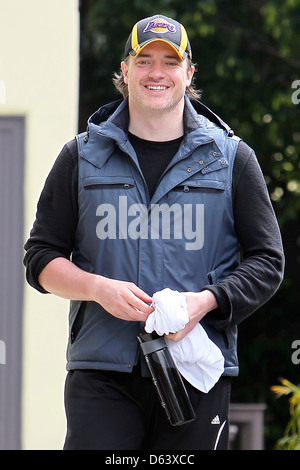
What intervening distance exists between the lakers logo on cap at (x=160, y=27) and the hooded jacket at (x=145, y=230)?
31 cm

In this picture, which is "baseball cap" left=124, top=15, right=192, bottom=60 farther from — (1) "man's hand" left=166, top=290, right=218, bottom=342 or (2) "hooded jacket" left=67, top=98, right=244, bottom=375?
(1) "man's hand" left=166, top=290, right=218, bottom=342

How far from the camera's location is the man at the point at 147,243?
9.88 ft

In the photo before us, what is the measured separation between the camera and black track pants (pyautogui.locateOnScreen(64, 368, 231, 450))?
300 centimetres

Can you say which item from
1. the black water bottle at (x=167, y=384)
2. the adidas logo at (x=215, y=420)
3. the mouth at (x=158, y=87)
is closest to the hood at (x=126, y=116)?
the mouth at (x=158, y=87)

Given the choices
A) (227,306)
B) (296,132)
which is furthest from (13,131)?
(296,132)

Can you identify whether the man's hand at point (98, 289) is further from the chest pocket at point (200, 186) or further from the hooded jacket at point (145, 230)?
the chest pocket at point (200, 186)

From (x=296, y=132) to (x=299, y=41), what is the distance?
42.2 inches

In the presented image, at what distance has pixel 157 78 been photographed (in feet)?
10.2

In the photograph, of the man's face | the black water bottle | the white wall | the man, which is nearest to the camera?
the black water bottle

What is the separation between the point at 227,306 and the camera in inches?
119

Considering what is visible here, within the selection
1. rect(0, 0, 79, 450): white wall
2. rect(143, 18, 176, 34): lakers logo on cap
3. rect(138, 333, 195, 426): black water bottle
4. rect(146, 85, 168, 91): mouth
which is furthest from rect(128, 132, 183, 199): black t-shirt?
rect(0, 0, 79, 450): white wall

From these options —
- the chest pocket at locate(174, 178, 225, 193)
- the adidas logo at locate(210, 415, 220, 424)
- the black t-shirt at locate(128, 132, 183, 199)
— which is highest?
the black t-shirt at locate(128, 132, 183, 199)

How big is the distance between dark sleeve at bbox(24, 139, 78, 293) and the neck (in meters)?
0.20
